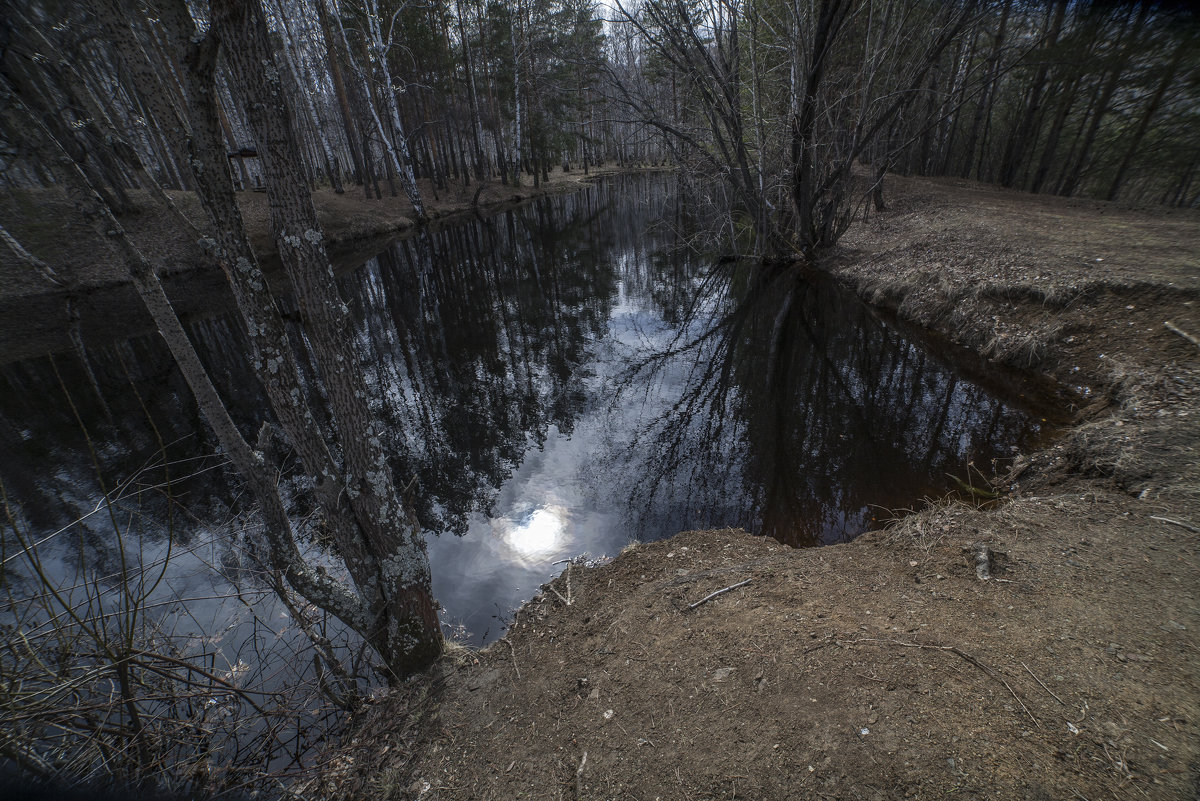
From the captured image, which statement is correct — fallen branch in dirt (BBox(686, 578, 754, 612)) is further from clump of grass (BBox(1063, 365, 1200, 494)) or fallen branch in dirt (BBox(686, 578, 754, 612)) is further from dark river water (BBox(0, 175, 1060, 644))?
clump of grass (BBox(1063, 365, 1200, 494))

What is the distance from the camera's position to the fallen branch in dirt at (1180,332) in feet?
18.6

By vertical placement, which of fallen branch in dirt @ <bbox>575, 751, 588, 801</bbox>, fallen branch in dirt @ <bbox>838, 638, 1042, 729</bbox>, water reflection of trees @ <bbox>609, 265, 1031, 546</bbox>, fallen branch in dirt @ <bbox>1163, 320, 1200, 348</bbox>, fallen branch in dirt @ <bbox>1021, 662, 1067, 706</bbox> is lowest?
water reflection of trees @ <bbox>609, 265, 1031, 546</bbox>

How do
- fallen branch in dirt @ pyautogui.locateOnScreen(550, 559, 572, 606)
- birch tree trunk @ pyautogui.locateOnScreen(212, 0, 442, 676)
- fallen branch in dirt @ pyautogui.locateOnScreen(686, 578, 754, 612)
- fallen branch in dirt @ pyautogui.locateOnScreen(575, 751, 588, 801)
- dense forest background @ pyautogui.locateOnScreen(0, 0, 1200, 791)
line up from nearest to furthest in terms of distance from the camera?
birch tree trunk @ pyautogui.locateOnScreen(212, 0, 442, 676) < dense forest background @ pyautogui.locateOnScreen(0, 0, 1200, 791) < fallen branch in dirt @ pyautogui.locateOnScreen(575, 751, 588, 801) < fallen branch in dirt @ pyautogui.locateOnScreen(686, 578, 754, 612) < fallen branch in dirt @ pyautogui.locateOnScreen(550, 559, 572, 606)

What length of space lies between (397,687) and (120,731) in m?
1.52

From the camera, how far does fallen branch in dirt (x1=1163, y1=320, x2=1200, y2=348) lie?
567 centimetres

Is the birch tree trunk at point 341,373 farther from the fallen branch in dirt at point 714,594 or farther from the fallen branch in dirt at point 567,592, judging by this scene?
the fallen branch in dirt at point 714,594

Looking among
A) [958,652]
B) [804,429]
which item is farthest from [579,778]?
[804,429]

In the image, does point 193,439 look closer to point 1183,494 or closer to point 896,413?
point 896,413

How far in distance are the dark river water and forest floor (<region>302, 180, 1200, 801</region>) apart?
0.81 m

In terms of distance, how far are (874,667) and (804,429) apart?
14.7 feet

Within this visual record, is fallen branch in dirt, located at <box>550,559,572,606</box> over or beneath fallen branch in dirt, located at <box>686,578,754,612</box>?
beneath

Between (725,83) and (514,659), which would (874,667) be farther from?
(725,83)

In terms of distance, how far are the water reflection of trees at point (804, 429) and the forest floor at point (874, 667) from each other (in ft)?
2.12

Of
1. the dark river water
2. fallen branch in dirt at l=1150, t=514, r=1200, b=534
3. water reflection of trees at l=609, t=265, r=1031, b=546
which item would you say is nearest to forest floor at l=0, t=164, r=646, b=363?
the dark river water
